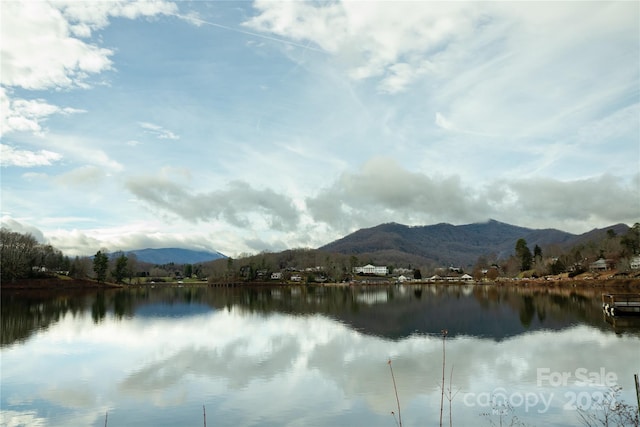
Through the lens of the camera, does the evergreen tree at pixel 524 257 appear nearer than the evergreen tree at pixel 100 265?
No

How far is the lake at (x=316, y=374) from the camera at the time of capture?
1641 cm

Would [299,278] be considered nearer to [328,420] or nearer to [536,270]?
[536,270]

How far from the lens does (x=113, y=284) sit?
471ft

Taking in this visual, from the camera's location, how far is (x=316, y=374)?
73.6 feet

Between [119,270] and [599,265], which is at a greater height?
[119,270]

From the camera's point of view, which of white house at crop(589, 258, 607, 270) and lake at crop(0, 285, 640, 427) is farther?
white house at crop(589, 258, 607, 270)

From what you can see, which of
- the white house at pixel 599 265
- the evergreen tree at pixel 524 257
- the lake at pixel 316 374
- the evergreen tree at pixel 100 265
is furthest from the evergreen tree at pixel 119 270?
the white house at pixel 599 265

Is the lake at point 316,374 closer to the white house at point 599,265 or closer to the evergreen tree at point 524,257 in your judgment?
the white house at point 599,265

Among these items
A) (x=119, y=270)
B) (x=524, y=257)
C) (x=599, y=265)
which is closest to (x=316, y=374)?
(x=599, y=265)

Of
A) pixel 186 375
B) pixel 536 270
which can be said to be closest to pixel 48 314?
pixel 186 375

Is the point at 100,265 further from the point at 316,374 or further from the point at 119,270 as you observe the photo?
the point at 316,374

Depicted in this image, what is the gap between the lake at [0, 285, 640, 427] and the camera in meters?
16.4

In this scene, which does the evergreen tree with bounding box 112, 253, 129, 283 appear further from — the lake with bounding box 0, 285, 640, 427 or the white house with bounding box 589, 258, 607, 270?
the white house with bounding box 589, 258, 607, 270

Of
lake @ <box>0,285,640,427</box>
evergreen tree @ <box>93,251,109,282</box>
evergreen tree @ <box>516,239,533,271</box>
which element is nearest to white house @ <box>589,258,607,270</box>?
evergreen tree @ <box>516,239,533,271</box>
